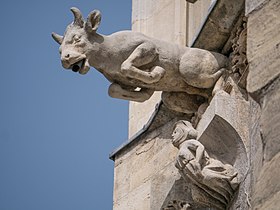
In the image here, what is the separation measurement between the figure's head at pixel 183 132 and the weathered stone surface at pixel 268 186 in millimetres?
1684

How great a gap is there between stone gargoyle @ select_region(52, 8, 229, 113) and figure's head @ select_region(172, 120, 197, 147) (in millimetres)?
168

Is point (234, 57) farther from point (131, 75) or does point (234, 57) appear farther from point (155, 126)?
point (155, 126)

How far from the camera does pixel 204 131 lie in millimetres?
4977

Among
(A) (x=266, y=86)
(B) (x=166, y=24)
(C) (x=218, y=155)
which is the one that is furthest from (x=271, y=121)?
(B) (x=166, y=24)

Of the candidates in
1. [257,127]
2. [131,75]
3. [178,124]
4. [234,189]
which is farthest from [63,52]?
[257,127]

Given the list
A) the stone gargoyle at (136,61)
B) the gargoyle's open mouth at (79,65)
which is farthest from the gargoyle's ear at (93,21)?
the gargoyle's open mouth at (79,65)

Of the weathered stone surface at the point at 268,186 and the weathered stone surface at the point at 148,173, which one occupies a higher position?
the weathered stone surface at the point at 268,186

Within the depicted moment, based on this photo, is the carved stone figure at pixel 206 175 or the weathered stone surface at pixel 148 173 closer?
the carved stone figure at pixel 206 175

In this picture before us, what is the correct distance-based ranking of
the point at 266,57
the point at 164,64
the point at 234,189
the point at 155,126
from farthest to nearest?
the point at 155,126
the point at 164,64
the point at 234,189
the point at 266,57

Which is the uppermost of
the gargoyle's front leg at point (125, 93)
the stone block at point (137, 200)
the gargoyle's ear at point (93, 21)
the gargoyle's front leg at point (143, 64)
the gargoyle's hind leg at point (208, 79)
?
the gargoyle's ear at point (93, 21)

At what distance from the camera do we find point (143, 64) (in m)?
5.09

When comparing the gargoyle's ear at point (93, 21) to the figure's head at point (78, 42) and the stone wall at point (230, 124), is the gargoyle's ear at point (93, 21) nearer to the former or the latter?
the figure's head at point (78, 42)

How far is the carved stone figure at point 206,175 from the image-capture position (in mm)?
4855

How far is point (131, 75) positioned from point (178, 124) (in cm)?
39
